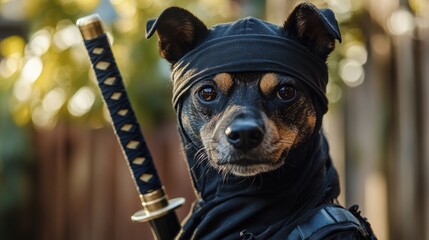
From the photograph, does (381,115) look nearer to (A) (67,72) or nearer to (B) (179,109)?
(A) (67,72)

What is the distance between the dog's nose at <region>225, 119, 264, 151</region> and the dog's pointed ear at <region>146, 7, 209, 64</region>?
289 mm

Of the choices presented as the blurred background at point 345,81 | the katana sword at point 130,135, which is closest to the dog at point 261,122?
the katana sword at point 130,135

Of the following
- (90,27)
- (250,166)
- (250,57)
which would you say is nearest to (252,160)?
(250,166)

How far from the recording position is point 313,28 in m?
2.34

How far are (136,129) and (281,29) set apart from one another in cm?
50

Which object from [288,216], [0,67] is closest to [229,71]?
[288,216]

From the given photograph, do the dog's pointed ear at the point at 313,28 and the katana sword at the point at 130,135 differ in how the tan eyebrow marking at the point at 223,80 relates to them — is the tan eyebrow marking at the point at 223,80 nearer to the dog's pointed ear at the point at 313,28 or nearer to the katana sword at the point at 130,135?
the dog's pointed ear at the point at 313,28

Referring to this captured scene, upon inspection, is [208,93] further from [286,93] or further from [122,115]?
[122,115]

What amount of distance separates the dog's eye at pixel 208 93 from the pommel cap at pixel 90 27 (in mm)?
376

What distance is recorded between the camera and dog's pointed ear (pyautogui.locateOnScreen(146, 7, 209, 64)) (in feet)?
7.73

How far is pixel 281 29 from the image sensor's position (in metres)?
2.32

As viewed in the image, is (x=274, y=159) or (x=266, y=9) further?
(x=266, y=9)

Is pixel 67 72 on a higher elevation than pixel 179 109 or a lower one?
higher

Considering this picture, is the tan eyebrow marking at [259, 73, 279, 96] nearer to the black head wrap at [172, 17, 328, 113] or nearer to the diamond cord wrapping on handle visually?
the black head wrap at [172, 17, 328, 113]
